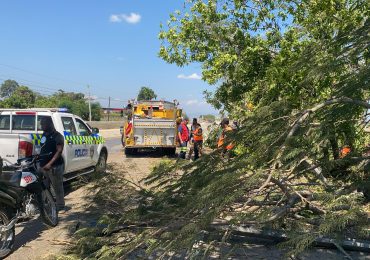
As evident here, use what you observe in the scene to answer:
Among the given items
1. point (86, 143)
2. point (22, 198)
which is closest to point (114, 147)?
point (86, 143)

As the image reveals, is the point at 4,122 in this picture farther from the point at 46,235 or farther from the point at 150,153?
the point at 150,153

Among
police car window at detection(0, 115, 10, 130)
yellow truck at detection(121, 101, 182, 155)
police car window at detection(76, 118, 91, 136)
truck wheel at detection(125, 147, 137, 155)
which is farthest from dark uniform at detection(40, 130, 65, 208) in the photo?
truck wheel at detection(125, 147, 137, 155)

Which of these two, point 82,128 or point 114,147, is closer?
point 82,128

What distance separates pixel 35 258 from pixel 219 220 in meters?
Answer: 2.75

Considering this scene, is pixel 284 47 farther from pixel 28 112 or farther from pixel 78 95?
pixel 78 95

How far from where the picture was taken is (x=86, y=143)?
1056 cm

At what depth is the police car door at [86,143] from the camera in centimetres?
1038

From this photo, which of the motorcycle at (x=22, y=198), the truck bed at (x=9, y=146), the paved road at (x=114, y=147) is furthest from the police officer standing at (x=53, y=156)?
the paved road at (x=114, y=147)

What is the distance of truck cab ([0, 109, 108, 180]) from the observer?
804 cm

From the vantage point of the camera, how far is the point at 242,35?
9.68m

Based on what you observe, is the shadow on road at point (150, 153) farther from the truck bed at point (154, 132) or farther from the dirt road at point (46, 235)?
the dirt road at point (46, 235)

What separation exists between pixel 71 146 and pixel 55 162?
83.0 inches

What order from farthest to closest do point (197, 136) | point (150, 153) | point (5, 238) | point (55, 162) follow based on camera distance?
point (150, 153), point (197, 136), point (55, 162), point (5, 238)

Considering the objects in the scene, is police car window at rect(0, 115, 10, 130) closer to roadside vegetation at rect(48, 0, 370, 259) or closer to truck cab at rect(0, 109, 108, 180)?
truck cab at rect(0, 109, 108, 180)
